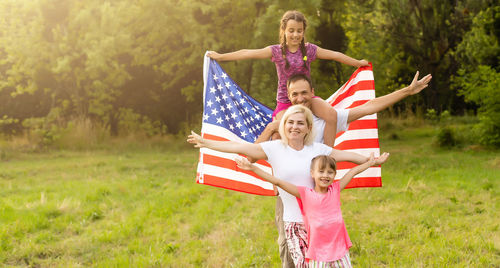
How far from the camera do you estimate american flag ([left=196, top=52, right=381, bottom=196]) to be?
531 centimetres

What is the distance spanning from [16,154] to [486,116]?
1497 centimetres

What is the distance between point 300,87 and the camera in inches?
160

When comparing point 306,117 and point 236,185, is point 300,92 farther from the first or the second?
point 236,185

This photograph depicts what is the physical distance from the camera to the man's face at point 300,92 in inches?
160

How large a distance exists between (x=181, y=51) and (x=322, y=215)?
15399 millimetres

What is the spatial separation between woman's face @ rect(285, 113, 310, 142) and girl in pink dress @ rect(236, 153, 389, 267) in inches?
10.3

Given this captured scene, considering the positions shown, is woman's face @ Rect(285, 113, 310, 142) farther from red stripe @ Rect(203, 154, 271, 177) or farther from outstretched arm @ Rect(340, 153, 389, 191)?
red stripe @ Rect(203, 154, 271, 177)

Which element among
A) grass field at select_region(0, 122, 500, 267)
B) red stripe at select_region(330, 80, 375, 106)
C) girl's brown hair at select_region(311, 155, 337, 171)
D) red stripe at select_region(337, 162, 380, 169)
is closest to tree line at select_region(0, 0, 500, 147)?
grass field at select_region(0, 122, 500, 267)

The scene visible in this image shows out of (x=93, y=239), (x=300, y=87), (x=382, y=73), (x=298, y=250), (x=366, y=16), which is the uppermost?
(x=366, y=16)

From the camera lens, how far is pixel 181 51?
59.4 feet

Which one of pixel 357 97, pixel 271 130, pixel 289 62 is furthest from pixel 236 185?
pixel 357 97

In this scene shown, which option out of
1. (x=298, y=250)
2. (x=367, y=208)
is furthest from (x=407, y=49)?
(x=298, y=250)

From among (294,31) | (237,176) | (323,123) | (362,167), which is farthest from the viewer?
(237,176)

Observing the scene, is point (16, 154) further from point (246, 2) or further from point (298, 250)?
point (298, 250)
